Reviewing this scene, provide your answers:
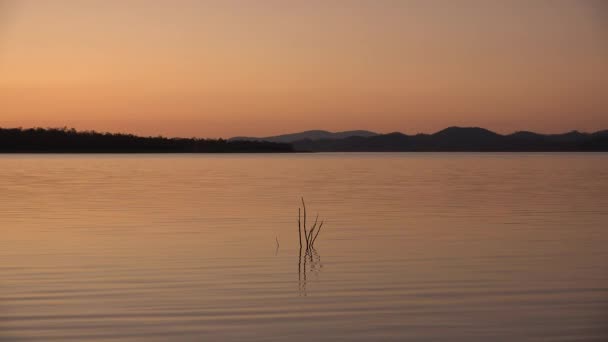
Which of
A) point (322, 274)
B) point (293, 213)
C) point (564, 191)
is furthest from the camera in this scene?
point (564, 191)

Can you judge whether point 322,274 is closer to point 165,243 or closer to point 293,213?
point 165,243

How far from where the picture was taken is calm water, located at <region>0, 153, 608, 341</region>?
1205 cm

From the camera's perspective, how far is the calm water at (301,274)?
12047 mm

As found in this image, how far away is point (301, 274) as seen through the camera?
16.8 metres

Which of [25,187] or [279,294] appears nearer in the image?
[279,294]

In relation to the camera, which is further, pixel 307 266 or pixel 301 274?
pixel 307 266

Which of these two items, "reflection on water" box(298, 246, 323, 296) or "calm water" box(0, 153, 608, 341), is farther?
"reflection on water" box(298, 246, 323, 296)

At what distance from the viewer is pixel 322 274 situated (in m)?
16.7

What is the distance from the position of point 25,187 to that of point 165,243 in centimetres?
2895

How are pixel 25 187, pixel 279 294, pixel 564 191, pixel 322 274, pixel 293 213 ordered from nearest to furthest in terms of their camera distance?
1. pixel 279 294
2. pixel 322 274
3. pixel 293 213
4. pixel 564 191
5. pixel 25 187

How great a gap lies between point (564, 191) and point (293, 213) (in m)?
19.0

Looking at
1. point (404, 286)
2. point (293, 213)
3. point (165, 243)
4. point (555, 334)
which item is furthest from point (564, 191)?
point (555, 334)

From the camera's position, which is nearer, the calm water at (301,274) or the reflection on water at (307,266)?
the calm water at (301,274)

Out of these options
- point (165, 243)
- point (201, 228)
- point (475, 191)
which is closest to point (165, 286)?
point (165, 243)
